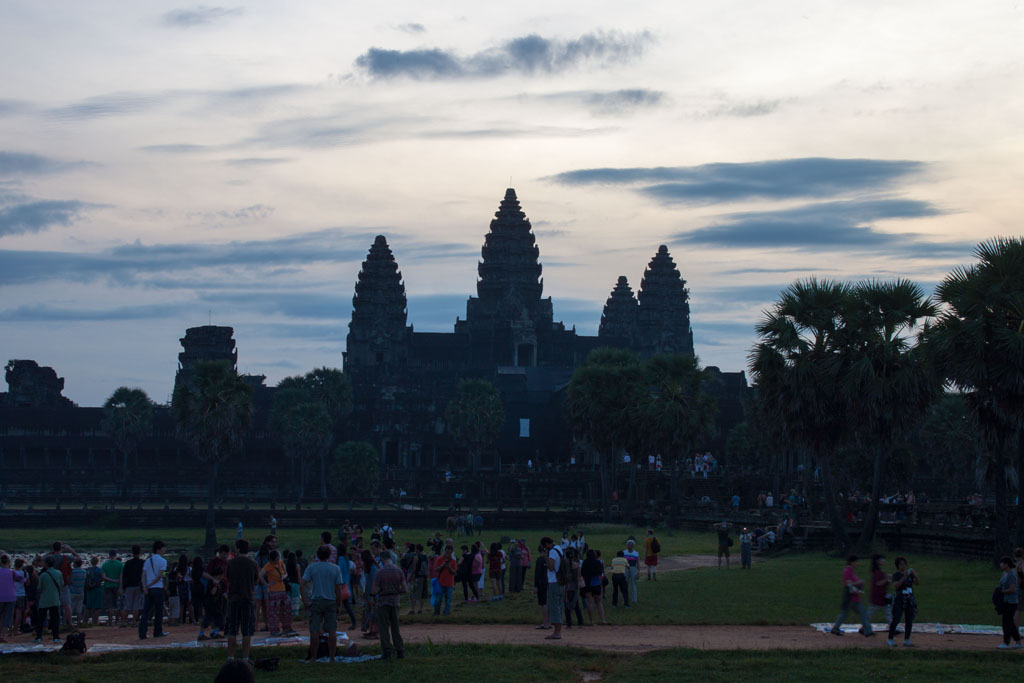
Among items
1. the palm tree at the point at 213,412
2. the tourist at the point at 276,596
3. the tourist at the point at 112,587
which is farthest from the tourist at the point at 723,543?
the palm tree at the point at 213,412

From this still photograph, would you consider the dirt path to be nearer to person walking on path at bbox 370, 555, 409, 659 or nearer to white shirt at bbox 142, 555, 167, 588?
white shirt at bbox 142, 555, 167, 588

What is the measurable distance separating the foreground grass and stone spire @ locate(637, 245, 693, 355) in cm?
13712

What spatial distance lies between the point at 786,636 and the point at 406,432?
99132mm

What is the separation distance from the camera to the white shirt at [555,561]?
72.8 ft

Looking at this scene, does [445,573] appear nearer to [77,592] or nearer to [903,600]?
[77,592]

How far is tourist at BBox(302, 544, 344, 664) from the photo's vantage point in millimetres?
18453

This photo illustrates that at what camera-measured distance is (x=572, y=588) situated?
2320 centimetres

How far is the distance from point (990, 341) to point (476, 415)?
70.1 m

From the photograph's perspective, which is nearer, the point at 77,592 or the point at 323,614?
the point at 323,614

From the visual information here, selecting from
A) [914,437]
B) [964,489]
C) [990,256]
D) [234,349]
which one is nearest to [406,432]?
[234,349]

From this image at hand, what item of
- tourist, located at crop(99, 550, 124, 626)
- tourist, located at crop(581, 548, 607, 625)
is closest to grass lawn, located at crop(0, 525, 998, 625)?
tourist, located at crop(581, 548, 607, 625)

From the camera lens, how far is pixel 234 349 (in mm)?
140000

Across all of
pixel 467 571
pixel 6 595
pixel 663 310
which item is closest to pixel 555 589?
pixel 467 571

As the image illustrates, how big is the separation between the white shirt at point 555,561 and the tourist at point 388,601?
12.6 ft
